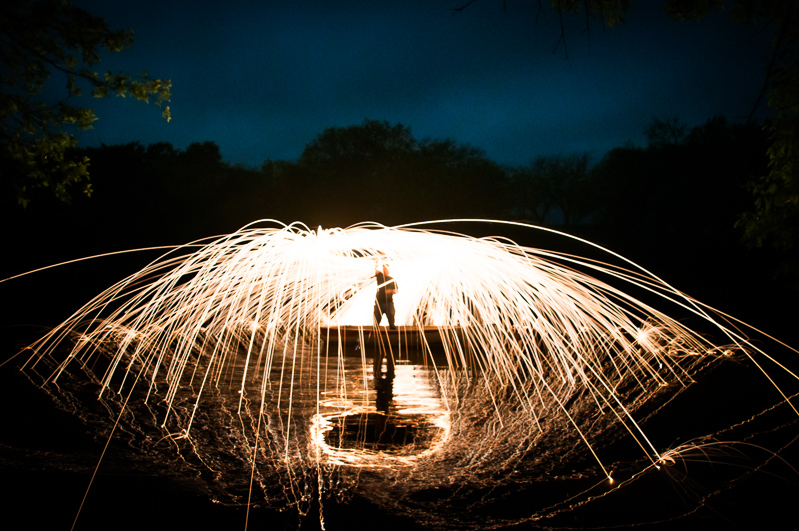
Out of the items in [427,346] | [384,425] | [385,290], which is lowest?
[384,425]

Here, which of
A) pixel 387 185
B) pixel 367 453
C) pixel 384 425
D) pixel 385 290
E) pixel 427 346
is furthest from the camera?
pixel 387 185

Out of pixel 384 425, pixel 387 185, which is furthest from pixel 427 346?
pixel 387 185

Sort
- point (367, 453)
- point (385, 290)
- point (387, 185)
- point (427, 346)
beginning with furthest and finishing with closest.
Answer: point (387, 185), point (385, 290), point (427, 346), point (367, 453)

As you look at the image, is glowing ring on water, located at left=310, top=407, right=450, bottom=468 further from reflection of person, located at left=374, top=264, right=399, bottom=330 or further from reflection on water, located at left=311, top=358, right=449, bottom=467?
reflection of person, located at left=374, top=264, right=399, bottom=330

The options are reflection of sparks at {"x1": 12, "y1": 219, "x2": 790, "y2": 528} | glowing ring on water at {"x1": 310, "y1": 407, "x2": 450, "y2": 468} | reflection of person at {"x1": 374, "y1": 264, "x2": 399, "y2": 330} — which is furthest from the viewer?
reflection of person at {"x1": 374, "y1": 264, "x2": 399, "y2": 330}

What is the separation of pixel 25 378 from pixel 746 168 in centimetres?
3568

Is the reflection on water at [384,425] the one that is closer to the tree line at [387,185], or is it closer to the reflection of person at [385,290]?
the reflection of person at [385,290]

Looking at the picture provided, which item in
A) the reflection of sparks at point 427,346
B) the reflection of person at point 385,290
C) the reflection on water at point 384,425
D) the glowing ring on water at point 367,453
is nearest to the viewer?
the glowing ring on water at point 367,453

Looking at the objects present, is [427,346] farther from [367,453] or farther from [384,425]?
[367,453]

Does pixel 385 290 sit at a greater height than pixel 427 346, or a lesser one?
greater

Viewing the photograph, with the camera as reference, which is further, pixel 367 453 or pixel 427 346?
pixel 427 346

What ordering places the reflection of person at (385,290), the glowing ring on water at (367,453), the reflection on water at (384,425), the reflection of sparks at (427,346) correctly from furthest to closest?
the reflection of person at (385,290) < the reflection of sparks at (427,346) < the reflection on water at (384,425) < the glowing ring on water at (367,453)

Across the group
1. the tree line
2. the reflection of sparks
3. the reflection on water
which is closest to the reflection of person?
the reflection of sparks

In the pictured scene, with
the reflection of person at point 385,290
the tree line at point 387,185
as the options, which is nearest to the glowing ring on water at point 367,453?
the reflection of person at point 385,290
